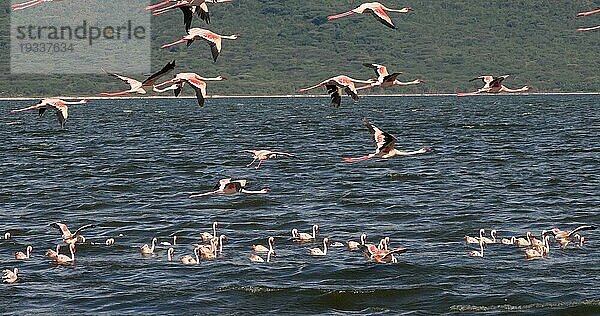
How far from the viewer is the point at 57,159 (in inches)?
2448

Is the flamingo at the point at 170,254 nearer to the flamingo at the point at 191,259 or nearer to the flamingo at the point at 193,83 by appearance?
the flamingo at the point at 191,259

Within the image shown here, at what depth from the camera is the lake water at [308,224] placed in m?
23.6

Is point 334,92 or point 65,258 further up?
point 334,92

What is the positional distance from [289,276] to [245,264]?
1.64 meters

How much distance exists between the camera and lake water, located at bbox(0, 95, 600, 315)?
931 inches

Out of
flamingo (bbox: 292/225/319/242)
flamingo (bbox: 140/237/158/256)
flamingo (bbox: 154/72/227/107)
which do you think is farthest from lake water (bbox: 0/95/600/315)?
flamingo (bbox: 154/72/227/107)

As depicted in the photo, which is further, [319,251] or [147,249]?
[147,249]

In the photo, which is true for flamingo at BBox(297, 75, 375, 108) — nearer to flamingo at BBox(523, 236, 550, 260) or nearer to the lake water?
the lake water

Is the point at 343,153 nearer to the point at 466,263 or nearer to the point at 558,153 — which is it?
the point at 558,153

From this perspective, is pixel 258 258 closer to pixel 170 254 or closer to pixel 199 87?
pixel 170 254

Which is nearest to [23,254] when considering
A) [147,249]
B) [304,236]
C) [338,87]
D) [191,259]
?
[147,249]

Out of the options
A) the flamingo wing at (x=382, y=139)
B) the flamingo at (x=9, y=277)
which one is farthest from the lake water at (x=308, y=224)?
the flamingo wing at (x=382, y=139)

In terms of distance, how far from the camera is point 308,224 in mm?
33469

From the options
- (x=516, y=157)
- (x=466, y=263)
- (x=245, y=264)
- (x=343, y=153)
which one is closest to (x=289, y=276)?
(x=245, y=264)
